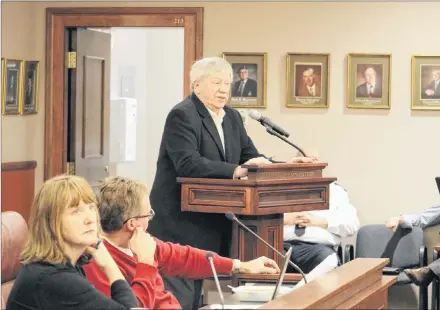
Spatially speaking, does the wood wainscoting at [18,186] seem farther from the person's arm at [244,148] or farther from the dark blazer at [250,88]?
the person's arm at [244,148]

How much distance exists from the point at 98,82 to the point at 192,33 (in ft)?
3.83

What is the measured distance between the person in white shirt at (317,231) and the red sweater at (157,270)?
293 centimetres

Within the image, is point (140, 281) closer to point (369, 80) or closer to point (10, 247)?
point (10, 247)

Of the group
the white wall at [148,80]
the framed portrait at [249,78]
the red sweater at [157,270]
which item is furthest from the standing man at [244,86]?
the red sweater at [157,270]

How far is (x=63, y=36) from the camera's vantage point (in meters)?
7.82

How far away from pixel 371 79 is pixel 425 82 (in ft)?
1.37

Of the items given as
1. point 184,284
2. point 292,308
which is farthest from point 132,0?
point 292,308

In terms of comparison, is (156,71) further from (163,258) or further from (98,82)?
(163,258)

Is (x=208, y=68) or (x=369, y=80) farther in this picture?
(x=369, y=80)

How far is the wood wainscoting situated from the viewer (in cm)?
730

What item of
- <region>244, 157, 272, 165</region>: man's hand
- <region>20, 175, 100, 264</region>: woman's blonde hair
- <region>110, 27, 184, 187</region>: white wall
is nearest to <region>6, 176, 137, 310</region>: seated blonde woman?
<region>20, 175, 100, 264</region>: woman's blonde hair

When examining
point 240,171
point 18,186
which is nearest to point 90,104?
point 18,186

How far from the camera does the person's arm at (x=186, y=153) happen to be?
14.4ft

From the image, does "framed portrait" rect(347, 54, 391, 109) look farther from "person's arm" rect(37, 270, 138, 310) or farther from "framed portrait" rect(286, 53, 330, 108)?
"person's arm" rect(37, 270, 138, 310)
